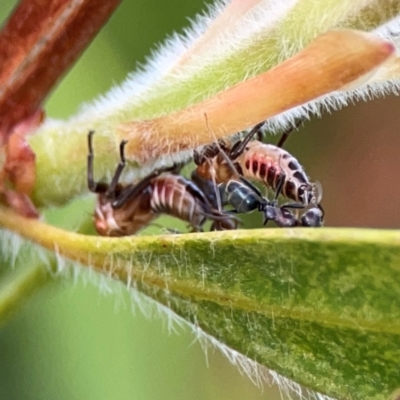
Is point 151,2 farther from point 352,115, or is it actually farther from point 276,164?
point 276,164

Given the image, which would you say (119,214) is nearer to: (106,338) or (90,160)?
(90,160)

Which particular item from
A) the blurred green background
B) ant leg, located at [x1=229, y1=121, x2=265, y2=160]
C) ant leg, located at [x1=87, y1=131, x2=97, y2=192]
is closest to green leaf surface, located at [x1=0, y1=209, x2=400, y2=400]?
ant leg, located at [x1=87, y1=131, x2=97, y2=192]

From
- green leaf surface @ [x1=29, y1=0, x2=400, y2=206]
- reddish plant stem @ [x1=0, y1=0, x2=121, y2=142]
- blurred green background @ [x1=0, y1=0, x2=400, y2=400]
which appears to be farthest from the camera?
blurred green background @ [x1=0, y1=0, x2=400, y2=400]

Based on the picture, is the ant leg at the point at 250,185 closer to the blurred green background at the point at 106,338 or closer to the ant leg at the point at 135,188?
the ant leg at the point at 135,188

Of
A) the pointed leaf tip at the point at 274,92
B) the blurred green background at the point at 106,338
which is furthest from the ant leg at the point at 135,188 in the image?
the blurred green background at the point at 106,338

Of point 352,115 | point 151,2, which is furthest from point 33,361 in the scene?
point 352,115

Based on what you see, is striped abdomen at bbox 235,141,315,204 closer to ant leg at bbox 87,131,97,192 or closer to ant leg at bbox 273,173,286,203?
ant leg at bbox 273,173,286,203

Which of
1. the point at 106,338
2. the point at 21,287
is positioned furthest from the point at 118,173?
the point at 106,338

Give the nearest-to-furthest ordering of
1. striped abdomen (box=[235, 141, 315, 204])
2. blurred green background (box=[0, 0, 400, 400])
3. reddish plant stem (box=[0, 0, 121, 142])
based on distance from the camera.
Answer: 1. reddish plant stem (box=[0, 0, 121, 142])
2. striped abdomen (box=[235, 141, 315, 204])
3. blurred green background (box=[0, 0, 400, 400])
